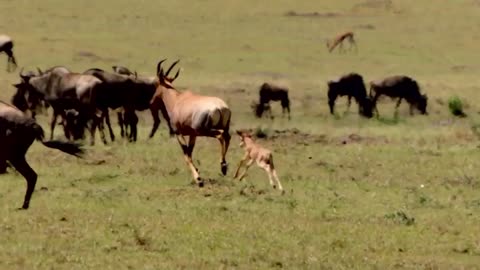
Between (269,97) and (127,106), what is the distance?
22.0ft

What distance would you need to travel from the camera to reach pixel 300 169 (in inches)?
714

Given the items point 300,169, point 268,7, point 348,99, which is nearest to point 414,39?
point 268,7

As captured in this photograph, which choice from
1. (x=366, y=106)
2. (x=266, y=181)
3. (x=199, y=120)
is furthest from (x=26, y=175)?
(x=366, y=106)

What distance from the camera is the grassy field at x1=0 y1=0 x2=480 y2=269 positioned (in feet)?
37.0

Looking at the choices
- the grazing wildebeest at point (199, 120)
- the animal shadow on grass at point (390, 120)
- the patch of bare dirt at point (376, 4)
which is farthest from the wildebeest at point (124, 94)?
the patch of bare dirt at point (376, 4)

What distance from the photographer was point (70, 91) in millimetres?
22406

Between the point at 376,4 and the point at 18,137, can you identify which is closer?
the point at 18,137

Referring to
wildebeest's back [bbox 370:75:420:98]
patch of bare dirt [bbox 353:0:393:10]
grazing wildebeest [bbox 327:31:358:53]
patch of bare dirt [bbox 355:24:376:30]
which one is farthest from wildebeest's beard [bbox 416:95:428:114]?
patch of bare dirt [bbox 353:0:393:10]

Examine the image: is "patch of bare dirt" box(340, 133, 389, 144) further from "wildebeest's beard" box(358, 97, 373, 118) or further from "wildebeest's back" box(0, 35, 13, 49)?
"wildebeest's back" box(0, 35, 13, 49)

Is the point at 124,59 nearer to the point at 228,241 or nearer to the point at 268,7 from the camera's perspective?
the point at 268,7

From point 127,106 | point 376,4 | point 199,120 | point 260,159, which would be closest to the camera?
point 260,159

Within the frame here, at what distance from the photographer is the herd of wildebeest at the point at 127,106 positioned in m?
13.6

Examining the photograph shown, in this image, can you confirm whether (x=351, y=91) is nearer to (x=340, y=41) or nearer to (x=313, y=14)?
(x=340, y=41)

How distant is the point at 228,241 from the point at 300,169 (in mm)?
6571
